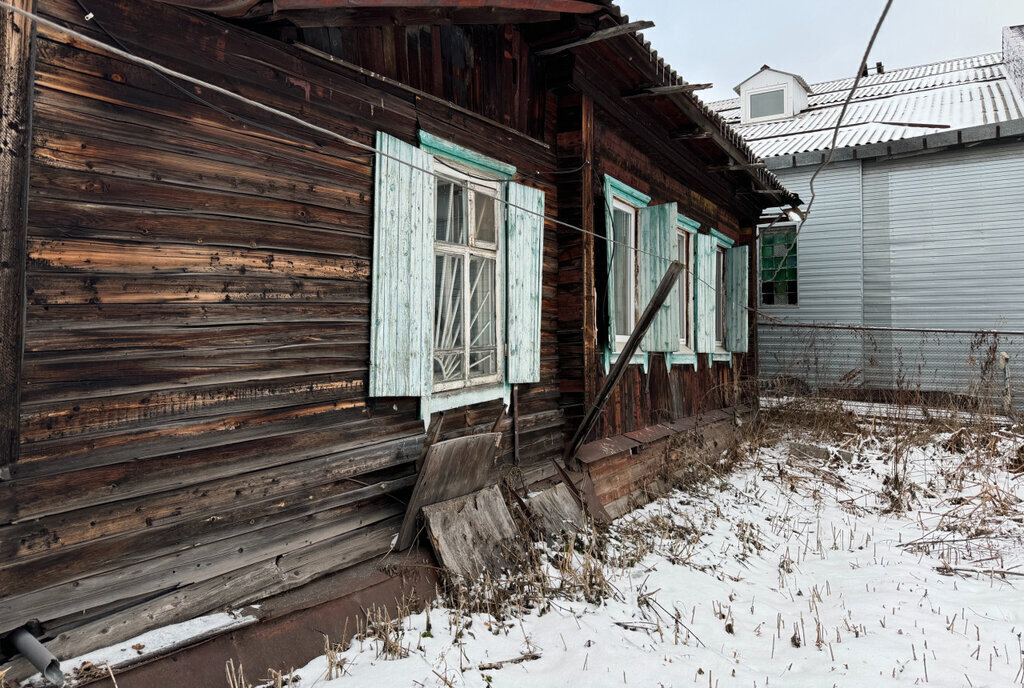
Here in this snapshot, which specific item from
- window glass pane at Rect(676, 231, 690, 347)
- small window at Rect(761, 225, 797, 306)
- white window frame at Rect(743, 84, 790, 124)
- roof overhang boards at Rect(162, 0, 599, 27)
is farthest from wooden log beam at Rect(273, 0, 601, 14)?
white window frame at Rect(743, 84, 790, 124)

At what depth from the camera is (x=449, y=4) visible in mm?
3059

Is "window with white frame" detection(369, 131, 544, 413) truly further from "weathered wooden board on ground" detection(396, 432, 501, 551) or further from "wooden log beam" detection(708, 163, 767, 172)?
"wooden log beam" detection(708, 163, 767, 172)

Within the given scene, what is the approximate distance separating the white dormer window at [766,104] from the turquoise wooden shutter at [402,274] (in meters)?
14.9

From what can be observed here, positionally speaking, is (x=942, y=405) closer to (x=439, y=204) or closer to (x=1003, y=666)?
(x=1003, y=666)

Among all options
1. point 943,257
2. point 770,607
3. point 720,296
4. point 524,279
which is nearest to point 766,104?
point 943,257

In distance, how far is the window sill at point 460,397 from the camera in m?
3.78

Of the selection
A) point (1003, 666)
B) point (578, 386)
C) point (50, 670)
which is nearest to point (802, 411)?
point (578, 386)

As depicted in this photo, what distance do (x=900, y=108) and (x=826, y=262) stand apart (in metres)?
4.35

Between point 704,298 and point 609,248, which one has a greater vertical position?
point 609,248

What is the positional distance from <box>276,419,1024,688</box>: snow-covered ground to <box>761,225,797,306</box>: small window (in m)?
6.12

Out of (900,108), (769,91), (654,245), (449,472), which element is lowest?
(449,472)

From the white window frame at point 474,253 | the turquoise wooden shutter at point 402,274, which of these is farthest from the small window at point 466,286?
the turquoise wooden shutter at point 402,274

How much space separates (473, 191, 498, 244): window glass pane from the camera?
442 centimetres

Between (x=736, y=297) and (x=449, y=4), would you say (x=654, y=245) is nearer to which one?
(x=736, y=297)
